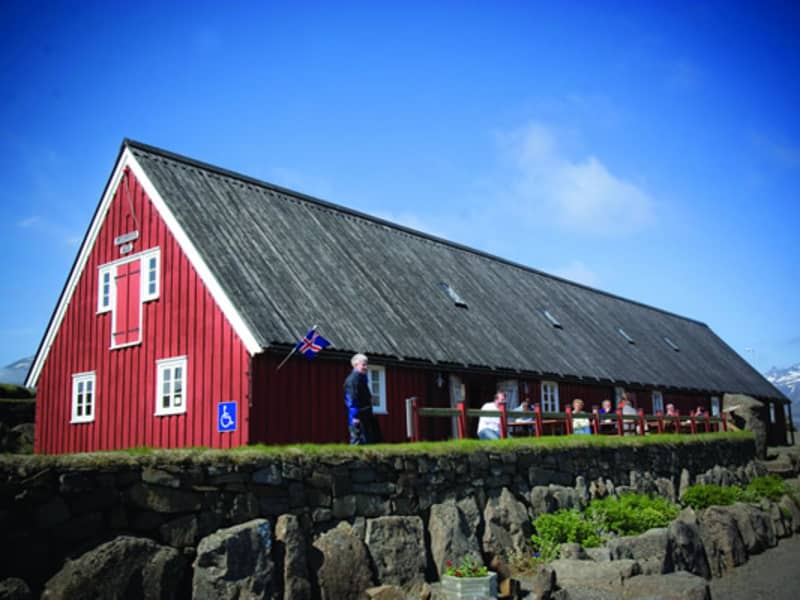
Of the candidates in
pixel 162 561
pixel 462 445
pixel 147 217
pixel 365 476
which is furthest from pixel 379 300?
pixel 162 561

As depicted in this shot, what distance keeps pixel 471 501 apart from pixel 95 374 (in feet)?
34.1

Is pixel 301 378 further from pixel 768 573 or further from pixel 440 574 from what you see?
pixel 768 573

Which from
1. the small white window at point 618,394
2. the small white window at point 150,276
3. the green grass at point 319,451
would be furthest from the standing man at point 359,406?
the small white window at point 618,394

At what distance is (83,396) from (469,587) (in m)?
12.2

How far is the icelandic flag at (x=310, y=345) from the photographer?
50.9ft

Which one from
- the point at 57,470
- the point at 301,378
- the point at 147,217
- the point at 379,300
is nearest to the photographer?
the point at 57,470

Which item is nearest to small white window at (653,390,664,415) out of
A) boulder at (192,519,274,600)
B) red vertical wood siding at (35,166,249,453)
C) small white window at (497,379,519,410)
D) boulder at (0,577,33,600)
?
small white window at (497,379,519,410)

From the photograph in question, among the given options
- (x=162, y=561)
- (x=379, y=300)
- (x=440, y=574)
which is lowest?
(x=440, y=574)

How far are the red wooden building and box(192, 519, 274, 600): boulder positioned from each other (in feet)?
20.5

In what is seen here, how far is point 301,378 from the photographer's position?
16109 mm

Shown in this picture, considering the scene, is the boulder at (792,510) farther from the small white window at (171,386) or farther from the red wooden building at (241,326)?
the small white window at (171,386)

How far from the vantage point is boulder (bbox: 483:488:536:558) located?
12500mm

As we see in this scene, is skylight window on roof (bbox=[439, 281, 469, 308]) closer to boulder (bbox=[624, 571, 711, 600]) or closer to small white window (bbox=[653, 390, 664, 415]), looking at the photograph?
small white window (bbox=[653, 390, 664, 415])

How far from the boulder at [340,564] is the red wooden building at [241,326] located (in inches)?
212
